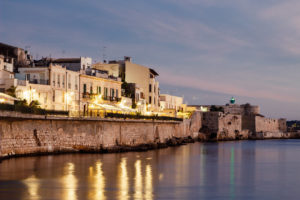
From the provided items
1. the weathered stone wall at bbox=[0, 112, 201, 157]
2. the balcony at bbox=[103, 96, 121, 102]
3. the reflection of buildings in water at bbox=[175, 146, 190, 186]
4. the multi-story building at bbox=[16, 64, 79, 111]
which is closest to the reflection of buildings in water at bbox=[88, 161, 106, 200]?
the reflection of buildings in water at bbox=[175, 146, 190, 186]

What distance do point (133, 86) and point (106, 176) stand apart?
119ft

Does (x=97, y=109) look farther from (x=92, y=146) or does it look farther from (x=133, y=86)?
(x=133, y=86)

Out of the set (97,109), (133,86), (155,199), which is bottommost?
(155,199)

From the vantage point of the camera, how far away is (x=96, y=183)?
78.3 feet

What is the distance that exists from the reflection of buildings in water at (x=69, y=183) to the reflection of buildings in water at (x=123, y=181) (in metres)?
1.95

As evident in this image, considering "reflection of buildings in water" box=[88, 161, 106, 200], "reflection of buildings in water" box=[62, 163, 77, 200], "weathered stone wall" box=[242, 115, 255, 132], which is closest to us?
"reflection of buildings in water" box=[62, 163, 77, 200]

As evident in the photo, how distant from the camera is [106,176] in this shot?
2648 centimetres

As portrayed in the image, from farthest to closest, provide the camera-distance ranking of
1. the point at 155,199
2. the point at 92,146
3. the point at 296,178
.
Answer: the point at 92,146, the point at 296,178, the point at 155,199

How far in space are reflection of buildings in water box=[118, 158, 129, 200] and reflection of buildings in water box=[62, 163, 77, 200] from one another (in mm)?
1952

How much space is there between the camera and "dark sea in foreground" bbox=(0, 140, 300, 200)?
21.5 meters

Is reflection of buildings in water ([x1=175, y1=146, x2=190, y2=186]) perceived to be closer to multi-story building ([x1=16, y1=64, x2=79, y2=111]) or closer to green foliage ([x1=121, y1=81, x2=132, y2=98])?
multi-story building ([x1=16, y1=64, x2=79, y2=111])

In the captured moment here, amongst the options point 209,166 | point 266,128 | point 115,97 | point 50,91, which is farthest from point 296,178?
point 266,128

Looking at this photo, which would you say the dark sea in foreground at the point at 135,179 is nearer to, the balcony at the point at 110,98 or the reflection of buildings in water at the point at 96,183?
the reflection of buildings in water at the point at 96,183

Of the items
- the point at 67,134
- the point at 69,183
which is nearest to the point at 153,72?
the point at 67,134
